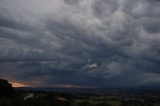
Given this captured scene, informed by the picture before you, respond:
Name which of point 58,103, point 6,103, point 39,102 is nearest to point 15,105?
point 6,103

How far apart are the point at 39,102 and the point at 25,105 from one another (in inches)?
707

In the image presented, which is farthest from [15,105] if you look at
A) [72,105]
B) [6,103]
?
[72,105]

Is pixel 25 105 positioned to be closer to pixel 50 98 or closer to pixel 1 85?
pixel 1 85

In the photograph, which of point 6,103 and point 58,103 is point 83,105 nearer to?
point 58,103

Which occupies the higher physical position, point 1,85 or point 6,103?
point 1,85

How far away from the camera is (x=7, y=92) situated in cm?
15138

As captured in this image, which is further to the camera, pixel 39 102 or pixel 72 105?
pixel 72 105

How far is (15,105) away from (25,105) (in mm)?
9448

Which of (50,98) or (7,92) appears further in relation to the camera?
(50,98)

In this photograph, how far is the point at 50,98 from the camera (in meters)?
171

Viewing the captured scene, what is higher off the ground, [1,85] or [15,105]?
→ [1,85]

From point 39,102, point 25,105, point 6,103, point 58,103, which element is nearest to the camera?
point 6,103

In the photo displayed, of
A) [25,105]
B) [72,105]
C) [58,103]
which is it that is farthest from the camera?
[72,105]

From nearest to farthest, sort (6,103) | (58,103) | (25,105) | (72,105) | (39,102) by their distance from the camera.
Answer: (6,103) → (25,105) → (39,102) → (58,103) → (72,105)
